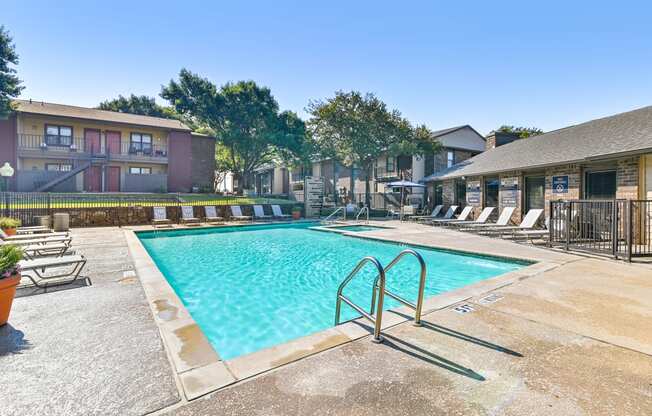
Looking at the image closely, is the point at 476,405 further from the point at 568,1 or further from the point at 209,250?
the point at 568,1

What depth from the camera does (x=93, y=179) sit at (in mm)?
22969

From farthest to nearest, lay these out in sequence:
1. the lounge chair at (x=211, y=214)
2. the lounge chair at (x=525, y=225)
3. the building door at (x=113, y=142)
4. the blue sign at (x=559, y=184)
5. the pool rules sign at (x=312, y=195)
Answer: the building door at (x=113, y=142)
the pool rules sign at (x=312, y=195)
the lounge chair at (x=211, y=214)
the blue sign at (x=559, y=184)
the lounge chair at (x=525, y=225)

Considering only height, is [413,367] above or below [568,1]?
below

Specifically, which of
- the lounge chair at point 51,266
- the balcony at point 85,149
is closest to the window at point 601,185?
the lounge chair at point 51,266

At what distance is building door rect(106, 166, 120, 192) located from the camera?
925 inches

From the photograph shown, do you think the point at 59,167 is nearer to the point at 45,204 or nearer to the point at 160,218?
the point at 45,204

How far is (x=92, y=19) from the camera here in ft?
39.2

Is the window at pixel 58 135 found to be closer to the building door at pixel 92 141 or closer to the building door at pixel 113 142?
the building door at pixel 92 141

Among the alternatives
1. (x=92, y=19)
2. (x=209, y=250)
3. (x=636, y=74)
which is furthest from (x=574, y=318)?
(x=92, y=19)

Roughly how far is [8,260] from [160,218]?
1379 cm

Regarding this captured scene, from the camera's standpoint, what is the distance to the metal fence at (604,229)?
7.09 m

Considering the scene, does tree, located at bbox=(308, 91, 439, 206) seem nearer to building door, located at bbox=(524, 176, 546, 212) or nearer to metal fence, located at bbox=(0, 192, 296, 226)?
building door, located at bbox=(524, 176, 546, 212)

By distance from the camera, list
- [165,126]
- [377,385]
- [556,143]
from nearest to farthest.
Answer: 1. [377,385]
2. [556,143]
3. [165,126]

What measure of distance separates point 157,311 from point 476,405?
366 cm
